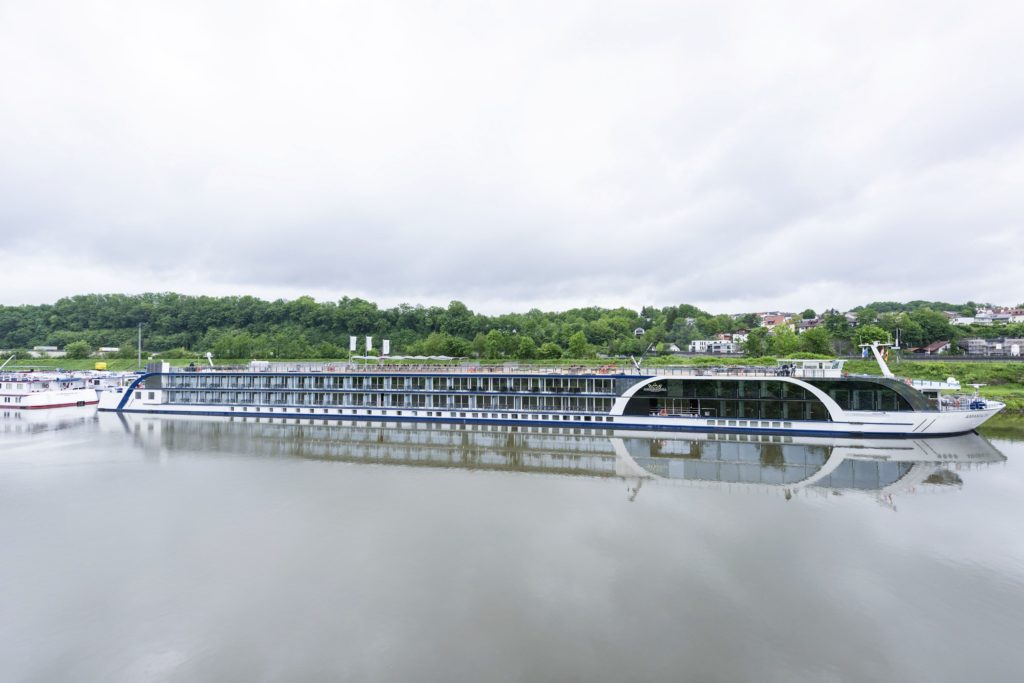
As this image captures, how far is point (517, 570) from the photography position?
15531mm

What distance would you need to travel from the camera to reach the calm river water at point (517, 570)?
1161cm

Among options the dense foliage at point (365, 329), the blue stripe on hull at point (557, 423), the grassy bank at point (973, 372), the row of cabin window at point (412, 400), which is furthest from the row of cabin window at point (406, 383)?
the grassy bank at point (973, 372)

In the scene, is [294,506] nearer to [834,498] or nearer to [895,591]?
[895,591]

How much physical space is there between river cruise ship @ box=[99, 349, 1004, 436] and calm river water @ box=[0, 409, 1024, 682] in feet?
18.2

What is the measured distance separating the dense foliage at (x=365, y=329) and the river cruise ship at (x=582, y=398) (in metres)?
38.9

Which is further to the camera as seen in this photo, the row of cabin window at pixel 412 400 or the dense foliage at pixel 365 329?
the dense foliage at pixel 365 329

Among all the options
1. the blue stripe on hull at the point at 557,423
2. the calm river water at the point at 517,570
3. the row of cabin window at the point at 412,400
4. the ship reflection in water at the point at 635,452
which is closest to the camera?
the calm river water at the point at 517,570

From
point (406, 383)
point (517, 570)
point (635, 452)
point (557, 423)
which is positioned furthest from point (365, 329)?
point (517, 570)

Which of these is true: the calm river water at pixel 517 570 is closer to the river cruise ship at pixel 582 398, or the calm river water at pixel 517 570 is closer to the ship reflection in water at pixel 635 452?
the ship reflection in water at pixel 635 452

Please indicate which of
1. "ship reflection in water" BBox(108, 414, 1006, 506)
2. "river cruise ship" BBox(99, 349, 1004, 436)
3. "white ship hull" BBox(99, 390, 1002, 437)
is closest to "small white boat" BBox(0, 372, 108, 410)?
"white ship hull" BBox(99, 390, 1002, 437)

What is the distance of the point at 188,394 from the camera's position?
47875mm

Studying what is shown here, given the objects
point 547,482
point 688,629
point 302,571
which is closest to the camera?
point 688,629

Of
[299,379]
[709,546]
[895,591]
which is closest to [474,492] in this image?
[709,546]

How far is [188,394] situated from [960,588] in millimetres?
55281
